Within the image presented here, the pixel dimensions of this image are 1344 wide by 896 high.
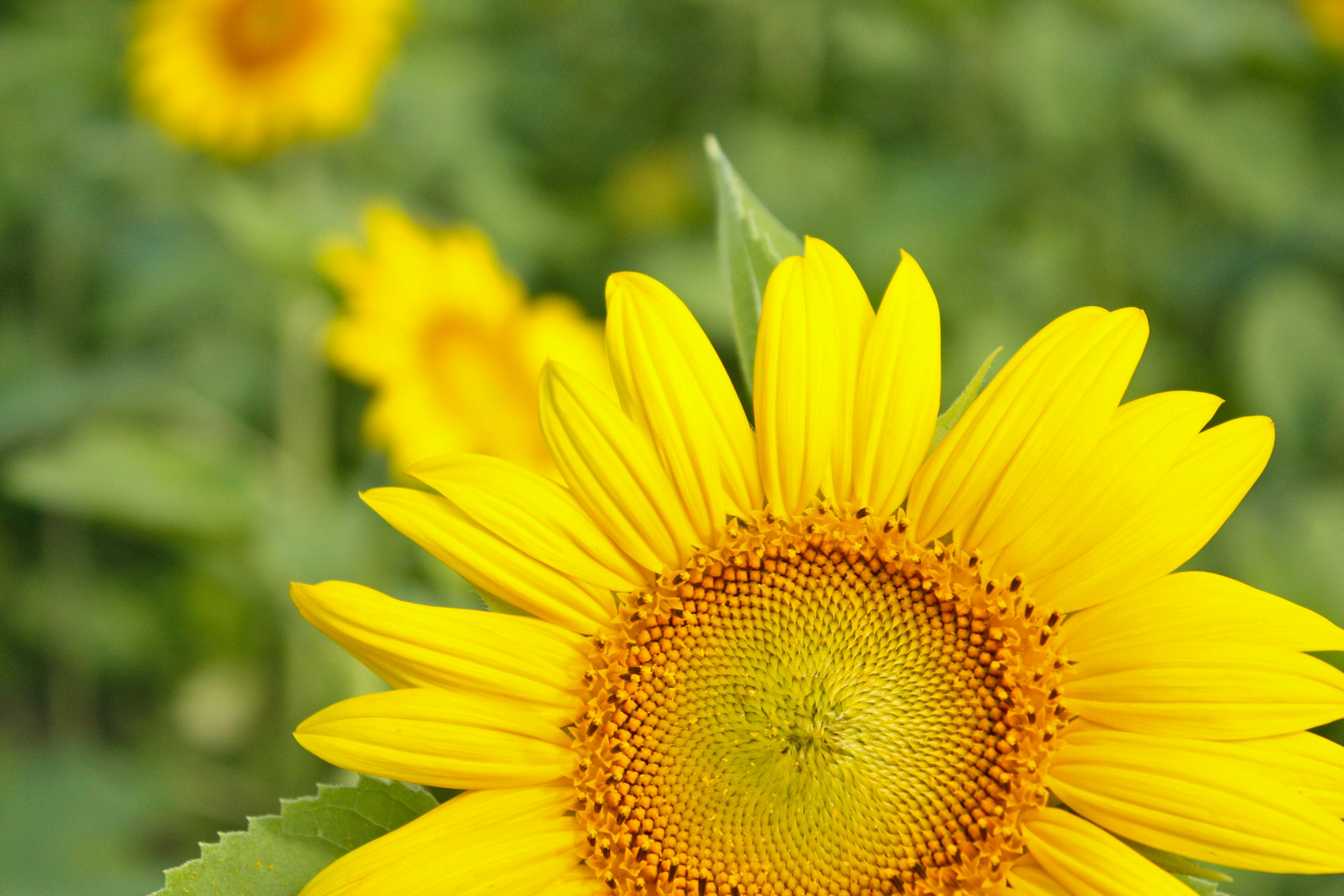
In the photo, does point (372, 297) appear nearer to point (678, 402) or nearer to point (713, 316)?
point (713, 316)

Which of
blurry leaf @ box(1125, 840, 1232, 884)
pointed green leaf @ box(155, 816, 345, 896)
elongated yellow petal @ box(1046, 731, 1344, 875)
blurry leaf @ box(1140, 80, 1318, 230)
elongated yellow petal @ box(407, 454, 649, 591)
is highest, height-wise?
blurry leaf @ box(1140, 80, 1318, 230)

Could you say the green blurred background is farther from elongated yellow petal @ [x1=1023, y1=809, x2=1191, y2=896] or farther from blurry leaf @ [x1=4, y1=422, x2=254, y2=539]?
elongated yellow petal @ [x1=1023, y1=809, x2=1191, y2=896]

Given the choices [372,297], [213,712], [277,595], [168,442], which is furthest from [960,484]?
[213,712]

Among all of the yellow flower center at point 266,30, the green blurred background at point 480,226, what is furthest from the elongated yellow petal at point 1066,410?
the yellow flower center at point 266,30

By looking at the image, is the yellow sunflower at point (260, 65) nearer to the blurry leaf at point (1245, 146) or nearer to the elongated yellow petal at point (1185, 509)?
the blurry leaf at point (1245, 146)

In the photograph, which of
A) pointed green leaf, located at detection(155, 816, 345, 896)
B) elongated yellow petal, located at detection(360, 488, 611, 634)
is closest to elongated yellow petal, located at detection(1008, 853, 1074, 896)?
elongated yellow petal, located at detection(360, 488, 611, 634)
